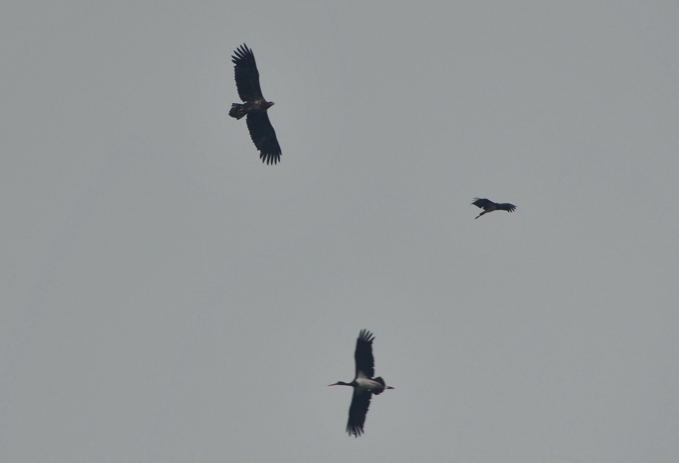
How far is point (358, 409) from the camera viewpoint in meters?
45.8

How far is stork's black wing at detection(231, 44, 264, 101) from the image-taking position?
151 ft

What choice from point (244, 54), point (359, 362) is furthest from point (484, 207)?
point (244, 54)

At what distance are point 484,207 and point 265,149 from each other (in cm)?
880

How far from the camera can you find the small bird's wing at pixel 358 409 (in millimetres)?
45594

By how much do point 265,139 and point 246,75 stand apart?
3166mm

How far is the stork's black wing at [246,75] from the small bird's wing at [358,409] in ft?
38.0

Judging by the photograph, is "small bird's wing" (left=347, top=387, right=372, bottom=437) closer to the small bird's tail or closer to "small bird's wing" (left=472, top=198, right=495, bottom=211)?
"small bird's wing" (left=472, top=198, right=495, bottom=211)

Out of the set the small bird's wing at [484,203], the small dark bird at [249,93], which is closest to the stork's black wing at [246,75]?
the small dark bird at [249,93]

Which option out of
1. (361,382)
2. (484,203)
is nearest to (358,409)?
(361,382)

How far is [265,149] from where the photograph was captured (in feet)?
159

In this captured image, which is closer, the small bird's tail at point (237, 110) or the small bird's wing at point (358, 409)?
the small bird's wing at point (358, 409)

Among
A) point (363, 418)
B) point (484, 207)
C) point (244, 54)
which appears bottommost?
point (363, 418)

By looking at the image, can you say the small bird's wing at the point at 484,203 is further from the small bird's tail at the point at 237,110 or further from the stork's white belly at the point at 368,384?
the small bird's tail at the point at 237,110

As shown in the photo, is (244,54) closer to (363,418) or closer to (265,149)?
(265,149)
